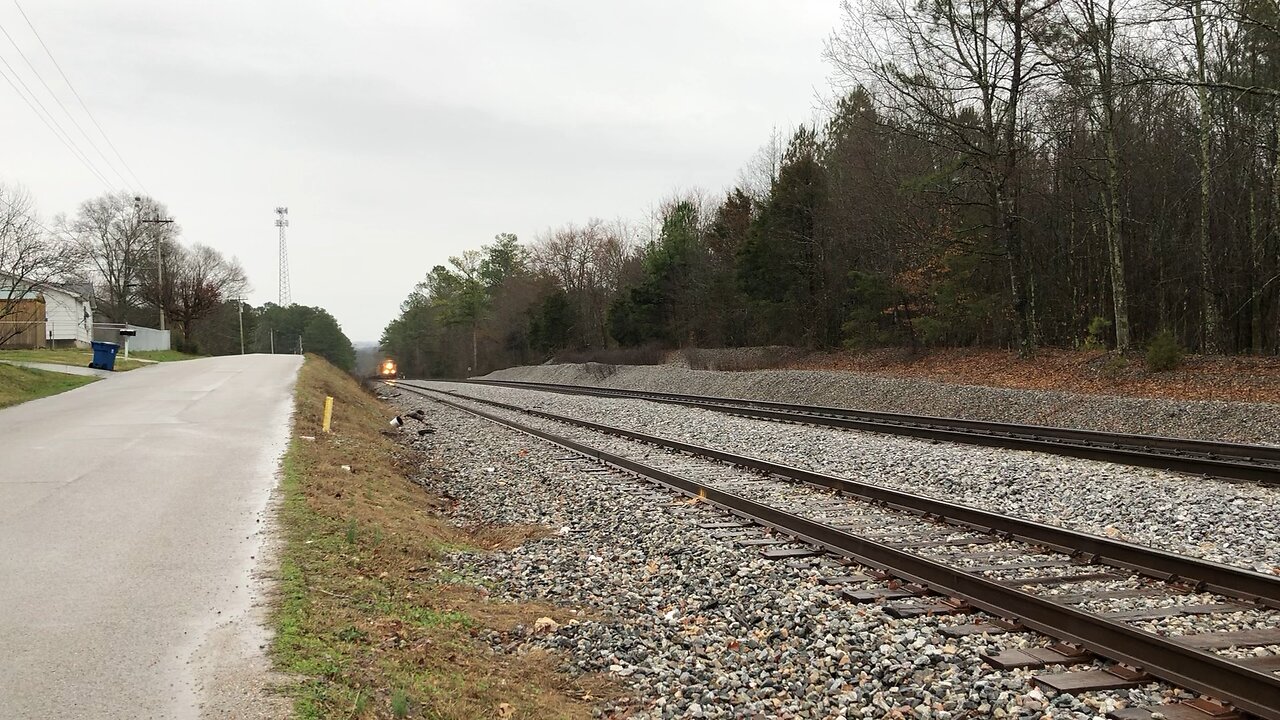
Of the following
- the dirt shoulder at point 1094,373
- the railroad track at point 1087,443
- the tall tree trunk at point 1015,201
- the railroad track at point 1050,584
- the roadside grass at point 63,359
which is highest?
the tall tree trunk at point 1015,201

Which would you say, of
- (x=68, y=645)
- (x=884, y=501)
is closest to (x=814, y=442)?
(x=884, y=501)

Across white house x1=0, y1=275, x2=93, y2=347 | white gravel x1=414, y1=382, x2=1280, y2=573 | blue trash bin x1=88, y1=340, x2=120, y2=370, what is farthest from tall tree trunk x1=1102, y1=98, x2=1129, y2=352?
white house x1=0, y1=275, x2=93, y2=347

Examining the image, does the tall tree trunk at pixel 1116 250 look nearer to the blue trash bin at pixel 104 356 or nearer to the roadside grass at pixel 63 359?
the blue trash bin at pixel 104 356

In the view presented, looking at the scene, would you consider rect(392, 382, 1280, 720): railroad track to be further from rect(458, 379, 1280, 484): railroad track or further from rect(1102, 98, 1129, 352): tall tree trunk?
rect(1102, 98, 1129, 352): tall tree trunk

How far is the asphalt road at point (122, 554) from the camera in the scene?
445cm

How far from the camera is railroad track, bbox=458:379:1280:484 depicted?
10.5 meters

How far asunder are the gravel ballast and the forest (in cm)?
1257

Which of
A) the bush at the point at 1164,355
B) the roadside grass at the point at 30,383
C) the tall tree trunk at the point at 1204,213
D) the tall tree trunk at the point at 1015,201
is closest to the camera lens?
the bush at the point at 1164,355

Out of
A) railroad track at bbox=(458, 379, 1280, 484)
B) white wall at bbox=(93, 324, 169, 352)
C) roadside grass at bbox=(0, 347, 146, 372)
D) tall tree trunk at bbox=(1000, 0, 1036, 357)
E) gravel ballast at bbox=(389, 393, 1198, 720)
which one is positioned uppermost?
tall tree trunk at bbox=(1000, 0, 1036, 357)

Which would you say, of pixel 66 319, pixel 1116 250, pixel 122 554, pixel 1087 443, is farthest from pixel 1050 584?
pixel 66 319

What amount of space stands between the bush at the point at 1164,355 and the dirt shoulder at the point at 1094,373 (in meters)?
0.20

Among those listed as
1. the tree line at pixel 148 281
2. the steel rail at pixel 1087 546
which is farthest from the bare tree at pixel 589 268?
the steel rail at pixel 1087 546

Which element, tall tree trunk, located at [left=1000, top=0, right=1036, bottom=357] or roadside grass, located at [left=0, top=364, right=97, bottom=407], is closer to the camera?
roadside grass, located at [left=0, top=364, right=97, bottom=407]

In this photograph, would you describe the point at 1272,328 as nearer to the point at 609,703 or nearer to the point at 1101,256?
the point at 1101,256
